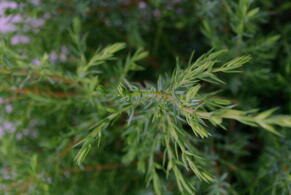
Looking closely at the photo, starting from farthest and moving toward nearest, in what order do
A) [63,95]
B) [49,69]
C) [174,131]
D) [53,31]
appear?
1. [53,31]
2. [63,95]
3. [49,69]
4. [174,131]

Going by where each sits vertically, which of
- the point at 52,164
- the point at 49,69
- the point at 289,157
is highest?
the point at 49,69

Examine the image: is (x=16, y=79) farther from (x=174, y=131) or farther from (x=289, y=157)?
(x=289, y=157)

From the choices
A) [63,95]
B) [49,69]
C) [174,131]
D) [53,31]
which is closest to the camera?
[174,131]

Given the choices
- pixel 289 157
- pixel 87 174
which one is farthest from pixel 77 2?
pixel 289 157

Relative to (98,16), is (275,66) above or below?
below

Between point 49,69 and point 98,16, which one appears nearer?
point 49,69

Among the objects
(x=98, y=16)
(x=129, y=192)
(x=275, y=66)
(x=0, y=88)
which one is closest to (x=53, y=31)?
(x=98, y=16)
